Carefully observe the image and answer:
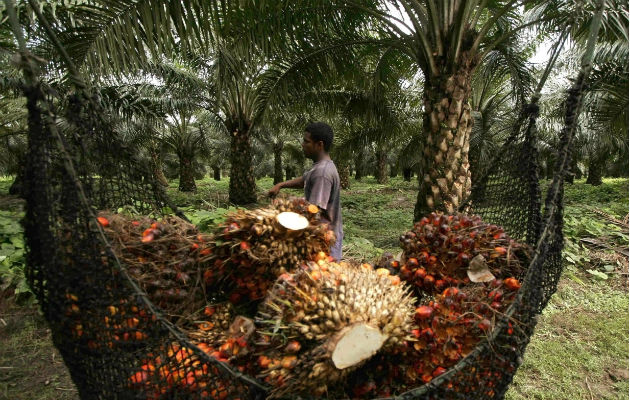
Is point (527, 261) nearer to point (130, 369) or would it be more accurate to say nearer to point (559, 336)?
point (130, 369)

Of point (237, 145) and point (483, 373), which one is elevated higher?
point (237, 145)

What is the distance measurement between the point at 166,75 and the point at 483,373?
27.1 ft

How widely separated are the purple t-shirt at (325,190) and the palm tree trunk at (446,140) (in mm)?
2060

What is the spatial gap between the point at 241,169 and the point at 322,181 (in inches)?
272

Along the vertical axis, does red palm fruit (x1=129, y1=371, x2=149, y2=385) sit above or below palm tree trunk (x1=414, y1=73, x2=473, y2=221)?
below

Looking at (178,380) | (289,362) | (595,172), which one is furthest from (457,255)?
(595,172)

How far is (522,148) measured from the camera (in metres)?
1.86

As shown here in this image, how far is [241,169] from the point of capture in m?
8.94

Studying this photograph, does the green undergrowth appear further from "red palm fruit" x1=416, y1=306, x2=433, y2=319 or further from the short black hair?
the short black hair

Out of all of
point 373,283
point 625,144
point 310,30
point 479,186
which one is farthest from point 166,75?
point 625,144

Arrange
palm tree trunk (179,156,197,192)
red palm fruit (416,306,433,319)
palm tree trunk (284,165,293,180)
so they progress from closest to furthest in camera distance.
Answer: red palm fruit (416,306,433,319)
palm tree trunk (179,156,197,192)
palm tree trunk (284,165,293,180)

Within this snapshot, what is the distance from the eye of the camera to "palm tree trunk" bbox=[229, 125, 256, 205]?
8.90 m

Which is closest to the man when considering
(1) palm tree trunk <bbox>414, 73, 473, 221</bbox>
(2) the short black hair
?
(2) the short black hair

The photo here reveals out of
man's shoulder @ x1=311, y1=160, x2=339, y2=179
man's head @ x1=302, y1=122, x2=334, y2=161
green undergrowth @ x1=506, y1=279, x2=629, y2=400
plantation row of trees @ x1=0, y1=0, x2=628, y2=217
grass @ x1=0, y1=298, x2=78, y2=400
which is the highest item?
plantation row of trees @ x1=0, y1=0, x2=628, y2=217
